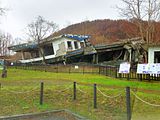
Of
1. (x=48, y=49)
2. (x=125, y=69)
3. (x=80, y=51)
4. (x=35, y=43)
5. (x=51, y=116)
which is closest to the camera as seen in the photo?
(x=51, y=116)

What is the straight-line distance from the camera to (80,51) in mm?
41094

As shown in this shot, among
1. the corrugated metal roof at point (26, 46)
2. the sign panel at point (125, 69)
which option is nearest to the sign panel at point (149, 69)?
the sign panel at point (125, 69)

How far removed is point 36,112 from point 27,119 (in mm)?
699

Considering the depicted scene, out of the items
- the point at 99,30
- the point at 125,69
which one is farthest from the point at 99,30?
the point at 125,69

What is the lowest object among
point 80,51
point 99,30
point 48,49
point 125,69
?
point 125,69

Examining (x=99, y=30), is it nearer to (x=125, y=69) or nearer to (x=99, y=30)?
(x=99, y=30)

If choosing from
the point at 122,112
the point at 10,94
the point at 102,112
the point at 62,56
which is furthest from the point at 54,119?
the point at 62,56

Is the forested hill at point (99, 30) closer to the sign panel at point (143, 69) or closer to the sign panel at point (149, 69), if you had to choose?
the sign panel at point (143, 69)

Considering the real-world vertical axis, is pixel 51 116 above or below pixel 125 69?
below

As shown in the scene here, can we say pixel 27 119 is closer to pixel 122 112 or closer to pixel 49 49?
pixel 122 112

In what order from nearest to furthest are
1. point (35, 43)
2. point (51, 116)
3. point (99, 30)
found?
point (51, 116), point (35, 43), point (99, 30)

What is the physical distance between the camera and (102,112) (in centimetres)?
945

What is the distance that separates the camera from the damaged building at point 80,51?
36.2 meters

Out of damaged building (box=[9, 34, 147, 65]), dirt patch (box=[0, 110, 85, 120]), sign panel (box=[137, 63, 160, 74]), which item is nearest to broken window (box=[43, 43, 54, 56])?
damaged building (box=[9, 34, 147, 65])
